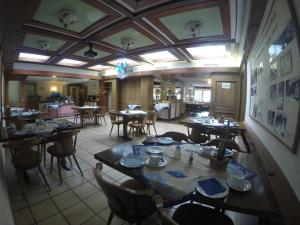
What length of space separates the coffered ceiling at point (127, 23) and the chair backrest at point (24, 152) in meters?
1.71

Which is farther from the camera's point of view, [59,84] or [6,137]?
[59,84]

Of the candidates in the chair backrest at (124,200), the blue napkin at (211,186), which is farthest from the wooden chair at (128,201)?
the blue napkin at (211,186)

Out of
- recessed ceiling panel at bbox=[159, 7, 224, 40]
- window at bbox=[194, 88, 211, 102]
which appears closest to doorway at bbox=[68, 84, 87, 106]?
window at bbox=[194, 88, 211, 102]

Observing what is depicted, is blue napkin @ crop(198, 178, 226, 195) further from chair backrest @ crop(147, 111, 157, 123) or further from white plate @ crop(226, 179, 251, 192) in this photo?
chair backrest @ crop(147, 111, 157, 123)

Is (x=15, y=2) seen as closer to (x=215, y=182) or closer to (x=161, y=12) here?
(x=161, y=12)

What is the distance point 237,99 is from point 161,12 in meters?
3.98

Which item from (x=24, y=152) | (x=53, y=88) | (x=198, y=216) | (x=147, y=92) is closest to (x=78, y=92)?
(x=53, y=88)

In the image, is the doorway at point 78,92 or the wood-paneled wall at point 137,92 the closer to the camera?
the wood-paneled wall at point 137,92

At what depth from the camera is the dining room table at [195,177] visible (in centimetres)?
85

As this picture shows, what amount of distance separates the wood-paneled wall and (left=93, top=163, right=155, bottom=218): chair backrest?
609cm

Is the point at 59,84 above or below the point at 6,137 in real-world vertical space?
above

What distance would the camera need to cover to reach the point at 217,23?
109 inches

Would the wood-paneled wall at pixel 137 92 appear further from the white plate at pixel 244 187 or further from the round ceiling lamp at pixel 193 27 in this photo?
the white plate at pixel 244 187

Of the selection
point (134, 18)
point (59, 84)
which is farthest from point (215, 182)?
point (59, 84)
